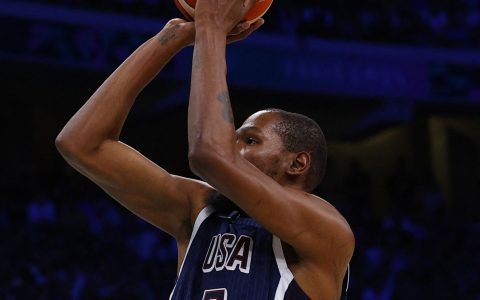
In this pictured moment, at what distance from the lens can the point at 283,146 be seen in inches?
95.5

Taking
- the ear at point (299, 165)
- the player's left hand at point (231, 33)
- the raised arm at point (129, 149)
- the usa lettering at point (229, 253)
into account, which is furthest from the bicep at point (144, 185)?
the player's left hand at point (231, 33)

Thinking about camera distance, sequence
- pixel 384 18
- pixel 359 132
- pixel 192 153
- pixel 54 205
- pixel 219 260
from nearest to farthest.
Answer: pixel 192 153
pixel 219 260
pixel 54 205
pixel 384 18
pixel 359 132

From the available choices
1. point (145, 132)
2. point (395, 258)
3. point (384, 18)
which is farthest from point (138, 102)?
point (395, 258)

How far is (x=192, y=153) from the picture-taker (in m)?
2.09

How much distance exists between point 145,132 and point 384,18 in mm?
4734

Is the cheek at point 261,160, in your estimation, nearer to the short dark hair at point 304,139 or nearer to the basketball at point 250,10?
the short dark hair at point 304,139

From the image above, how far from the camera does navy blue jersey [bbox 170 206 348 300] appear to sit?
7.47 feet

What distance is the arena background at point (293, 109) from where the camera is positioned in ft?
29.5

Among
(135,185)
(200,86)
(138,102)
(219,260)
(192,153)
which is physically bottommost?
(138,102)

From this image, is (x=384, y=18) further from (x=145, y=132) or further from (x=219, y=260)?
(x=219, y=260)

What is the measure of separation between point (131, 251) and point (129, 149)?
675cm

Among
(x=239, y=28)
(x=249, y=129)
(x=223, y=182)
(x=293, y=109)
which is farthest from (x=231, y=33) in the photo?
(x=293, y=109)

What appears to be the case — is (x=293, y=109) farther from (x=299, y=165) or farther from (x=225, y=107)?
(x=225, y=107)

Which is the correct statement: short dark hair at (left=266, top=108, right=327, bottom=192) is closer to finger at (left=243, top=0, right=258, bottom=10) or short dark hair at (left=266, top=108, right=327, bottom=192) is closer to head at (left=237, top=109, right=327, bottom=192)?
head at (left=237, top=109, right=327, bottom=192)
